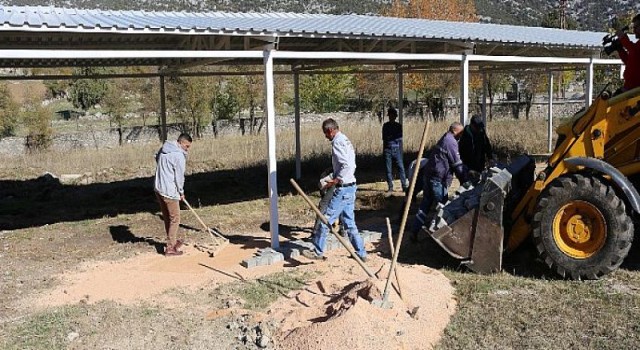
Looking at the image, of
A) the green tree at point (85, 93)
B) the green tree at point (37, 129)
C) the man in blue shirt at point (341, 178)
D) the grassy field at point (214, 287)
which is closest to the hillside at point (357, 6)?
the green tree at point (85, 93)

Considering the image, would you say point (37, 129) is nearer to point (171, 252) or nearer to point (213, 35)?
point (171, 252)

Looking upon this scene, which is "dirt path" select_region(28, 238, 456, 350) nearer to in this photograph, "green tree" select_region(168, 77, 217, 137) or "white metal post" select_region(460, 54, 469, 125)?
"white metal post" select_region(460, 54, 469, 125)

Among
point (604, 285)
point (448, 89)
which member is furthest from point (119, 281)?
point (448, 89)

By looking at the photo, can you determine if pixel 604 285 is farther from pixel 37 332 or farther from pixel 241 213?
pixel 241 213

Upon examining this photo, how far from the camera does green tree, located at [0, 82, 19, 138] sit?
85.1 ft

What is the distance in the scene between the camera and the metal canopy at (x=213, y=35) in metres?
6.87

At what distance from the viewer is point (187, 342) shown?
18.1 ft

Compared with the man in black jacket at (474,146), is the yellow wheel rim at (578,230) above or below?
below


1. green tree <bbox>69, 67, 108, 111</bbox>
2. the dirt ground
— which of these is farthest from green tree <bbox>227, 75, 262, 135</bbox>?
the dirt ground

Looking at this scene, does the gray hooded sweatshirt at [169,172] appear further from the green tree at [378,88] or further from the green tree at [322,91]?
the green tree at [322,91]

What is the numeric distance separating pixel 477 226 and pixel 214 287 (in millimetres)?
3142

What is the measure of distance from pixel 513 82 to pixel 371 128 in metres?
21.2

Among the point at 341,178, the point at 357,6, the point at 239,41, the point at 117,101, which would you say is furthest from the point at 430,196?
the point at 357,6

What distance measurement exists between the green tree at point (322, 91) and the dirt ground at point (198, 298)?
2492 cm
